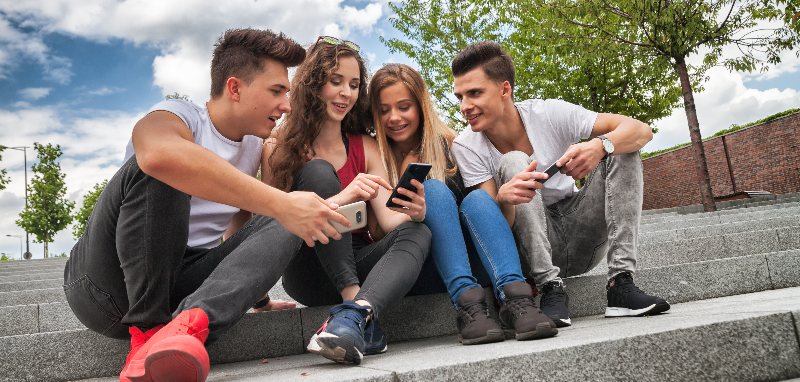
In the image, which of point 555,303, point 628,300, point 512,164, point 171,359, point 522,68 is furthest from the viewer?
point 522,68

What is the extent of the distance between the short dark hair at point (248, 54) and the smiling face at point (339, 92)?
526mm

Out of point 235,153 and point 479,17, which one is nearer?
point 235,153

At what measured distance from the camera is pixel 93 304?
2.07 m

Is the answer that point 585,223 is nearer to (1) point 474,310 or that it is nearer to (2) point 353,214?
(1) point 474,310

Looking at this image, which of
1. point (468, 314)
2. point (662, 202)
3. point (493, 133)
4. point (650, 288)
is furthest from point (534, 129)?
point (662, 202)

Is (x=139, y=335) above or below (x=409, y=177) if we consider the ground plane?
below

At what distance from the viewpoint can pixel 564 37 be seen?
447 inches

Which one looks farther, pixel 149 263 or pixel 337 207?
pixel 337 207

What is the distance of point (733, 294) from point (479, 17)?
13602 mm

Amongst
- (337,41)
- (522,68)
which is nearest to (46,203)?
(522,68)

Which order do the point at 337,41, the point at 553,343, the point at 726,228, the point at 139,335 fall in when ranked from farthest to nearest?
1. the point at 726,228
2. the point at 337,41
3. the point at 139,335
4. the point at 553,343

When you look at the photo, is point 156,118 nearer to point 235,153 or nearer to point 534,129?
point 235,153

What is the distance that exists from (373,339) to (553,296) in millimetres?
839

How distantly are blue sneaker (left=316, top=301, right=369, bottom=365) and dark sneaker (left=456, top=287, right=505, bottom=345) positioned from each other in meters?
0.42
